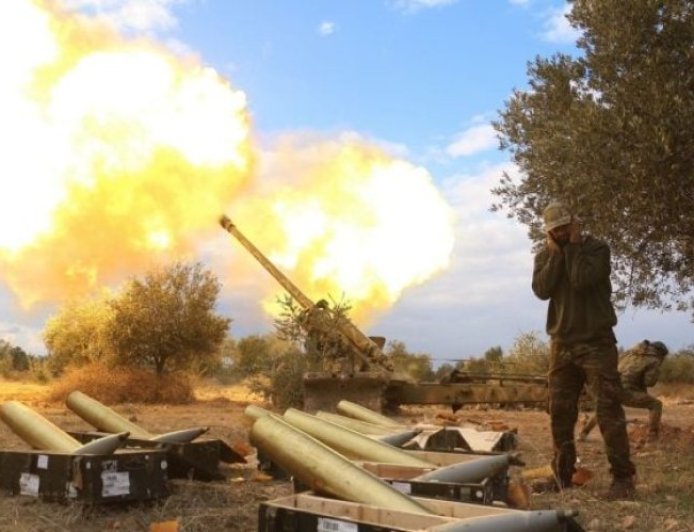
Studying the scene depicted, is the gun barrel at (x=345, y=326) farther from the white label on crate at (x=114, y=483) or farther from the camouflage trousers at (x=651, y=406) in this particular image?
the white label on crate at (x=114, y=483)

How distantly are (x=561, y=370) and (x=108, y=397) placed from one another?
49.9 ft

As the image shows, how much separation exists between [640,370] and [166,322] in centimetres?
1421

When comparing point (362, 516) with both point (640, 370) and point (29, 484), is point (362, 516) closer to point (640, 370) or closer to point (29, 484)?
point (29, 484)

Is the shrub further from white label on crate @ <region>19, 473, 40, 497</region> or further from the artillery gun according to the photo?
white label on crate @ <region>19, 473, 40, 497</region>

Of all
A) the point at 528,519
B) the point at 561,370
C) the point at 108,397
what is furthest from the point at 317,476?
the point at 108,397

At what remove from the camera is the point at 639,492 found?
7.38 m

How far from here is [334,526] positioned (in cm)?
419

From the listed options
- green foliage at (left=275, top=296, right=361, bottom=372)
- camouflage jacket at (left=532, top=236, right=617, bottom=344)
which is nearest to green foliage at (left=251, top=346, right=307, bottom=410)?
green foliage at (left=275, top=296, right=361, bottom=372)

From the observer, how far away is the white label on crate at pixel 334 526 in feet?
13.4

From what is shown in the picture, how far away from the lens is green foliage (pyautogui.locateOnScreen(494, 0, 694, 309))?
988 cm

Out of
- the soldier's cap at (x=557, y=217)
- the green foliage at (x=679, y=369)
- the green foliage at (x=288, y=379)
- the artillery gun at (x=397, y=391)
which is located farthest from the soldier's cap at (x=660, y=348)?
the green foliage at (x=679, y=369)

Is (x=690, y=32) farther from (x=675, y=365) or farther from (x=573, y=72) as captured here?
(x=675, y=365)

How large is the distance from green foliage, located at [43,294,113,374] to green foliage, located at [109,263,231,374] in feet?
1.53

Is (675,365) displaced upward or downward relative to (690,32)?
downward
